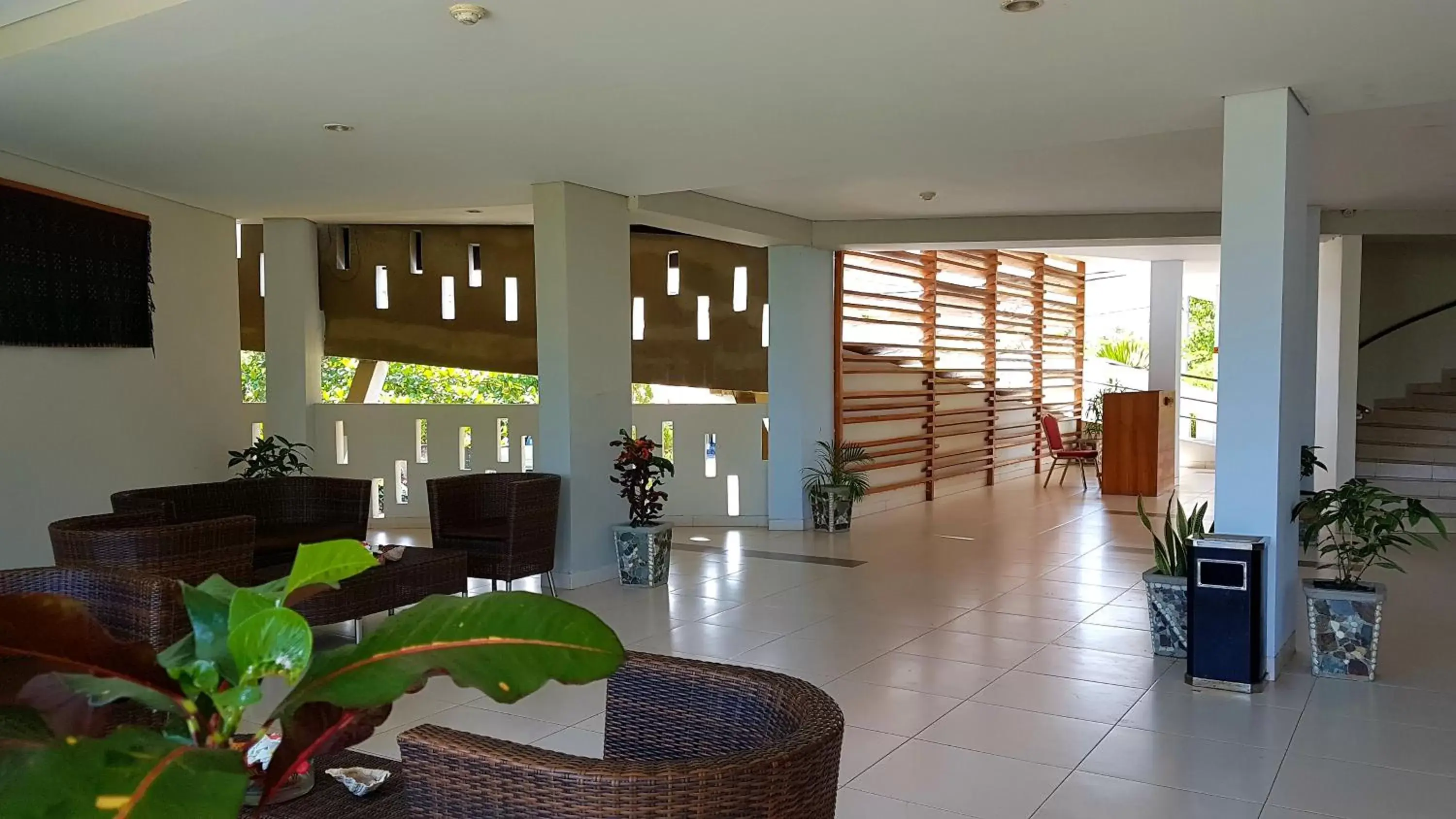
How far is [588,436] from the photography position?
21.8ft

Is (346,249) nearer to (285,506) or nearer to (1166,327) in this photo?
(285,506)

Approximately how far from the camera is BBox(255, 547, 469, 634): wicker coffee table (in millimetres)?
4602

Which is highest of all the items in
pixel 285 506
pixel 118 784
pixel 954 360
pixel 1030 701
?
pixel 954 360

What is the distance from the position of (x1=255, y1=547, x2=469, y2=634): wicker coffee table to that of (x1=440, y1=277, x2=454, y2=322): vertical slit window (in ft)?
13.8

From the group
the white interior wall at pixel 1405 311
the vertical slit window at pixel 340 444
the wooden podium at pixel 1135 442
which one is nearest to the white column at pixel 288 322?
the vertical slit window at pixel 340 444

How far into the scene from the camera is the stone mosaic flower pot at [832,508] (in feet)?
29.1

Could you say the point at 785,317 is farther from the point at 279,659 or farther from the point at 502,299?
the point at 279,659

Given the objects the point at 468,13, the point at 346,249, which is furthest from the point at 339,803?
the point at 346,249

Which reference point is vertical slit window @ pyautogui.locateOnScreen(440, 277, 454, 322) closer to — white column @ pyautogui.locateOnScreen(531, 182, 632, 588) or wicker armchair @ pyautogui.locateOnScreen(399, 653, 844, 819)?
white column @ pyautogui.locateOnScreen(531, 182, 632, 588)

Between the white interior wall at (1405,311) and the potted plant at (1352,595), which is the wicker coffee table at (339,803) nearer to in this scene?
the potted plant at (1352,595)

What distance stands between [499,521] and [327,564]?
16.9ft

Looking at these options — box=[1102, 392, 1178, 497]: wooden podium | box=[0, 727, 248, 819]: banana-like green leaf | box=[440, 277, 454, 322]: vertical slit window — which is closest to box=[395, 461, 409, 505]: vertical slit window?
box=[440, 277, 454, 322]: vertical slit window

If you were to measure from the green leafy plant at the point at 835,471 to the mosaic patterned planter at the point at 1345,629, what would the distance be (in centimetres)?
465

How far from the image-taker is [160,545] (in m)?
4.19
